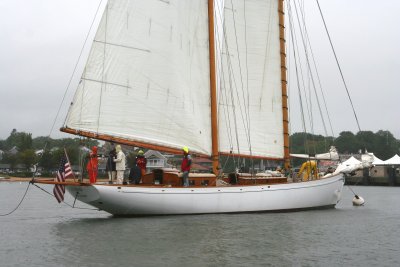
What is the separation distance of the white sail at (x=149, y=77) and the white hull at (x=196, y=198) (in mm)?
2649

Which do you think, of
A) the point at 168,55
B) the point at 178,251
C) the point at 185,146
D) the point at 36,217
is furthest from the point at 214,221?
the point at 36,217

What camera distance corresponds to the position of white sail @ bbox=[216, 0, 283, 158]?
29.9m

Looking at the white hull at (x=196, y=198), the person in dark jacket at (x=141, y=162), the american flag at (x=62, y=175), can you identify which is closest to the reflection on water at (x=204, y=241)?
the white hull at (x=196, y=198)

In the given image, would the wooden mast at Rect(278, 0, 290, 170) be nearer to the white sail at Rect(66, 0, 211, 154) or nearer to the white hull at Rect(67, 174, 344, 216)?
the white hull at Rect(67, 174, 344, 216)

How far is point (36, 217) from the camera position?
2895 centimetres

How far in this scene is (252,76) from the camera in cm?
3041

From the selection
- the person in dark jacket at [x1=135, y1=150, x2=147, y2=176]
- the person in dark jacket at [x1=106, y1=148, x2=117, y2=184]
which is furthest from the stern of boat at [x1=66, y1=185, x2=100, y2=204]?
the person in dark jacket at [x1=135, y1=150, x2=147, y2=176]

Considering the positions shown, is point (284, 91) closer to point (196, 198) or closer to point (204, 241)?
point (196, 198)

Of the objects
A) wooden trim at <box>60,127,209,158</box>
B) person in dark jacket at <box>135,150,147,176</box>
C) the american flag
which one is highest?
wooden trim at <box>60,127,209,158</box>

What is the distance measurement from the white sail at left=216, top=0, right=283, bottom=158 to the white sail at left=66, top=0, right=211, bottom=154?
7.95ft

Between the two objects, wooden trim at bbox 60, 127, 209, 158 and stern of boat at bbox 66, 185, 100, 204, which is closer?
stern of boat at bbox 66, 185, 100, 204

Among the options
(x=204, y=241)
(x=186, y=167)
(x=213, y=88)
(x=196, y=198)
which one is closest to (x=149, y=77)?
(x=213, y=88)

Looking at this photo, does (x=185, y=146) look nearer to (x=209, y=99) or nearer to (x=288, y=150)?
(x=209, y=99)

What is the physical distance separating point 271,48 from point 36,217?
1639 cm
